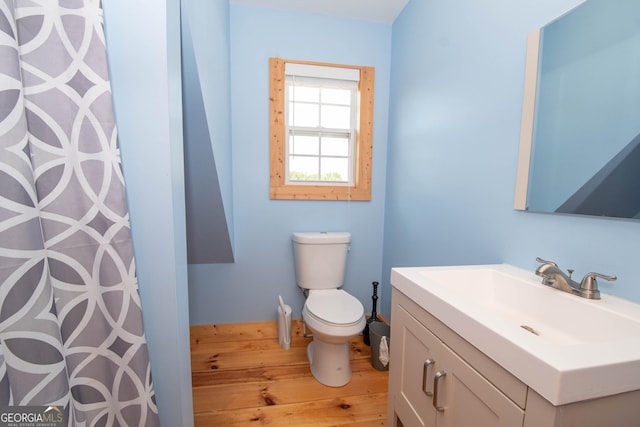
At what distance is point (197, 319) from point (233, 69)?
1.94 meters

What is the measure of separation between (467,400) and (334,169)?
1.73 metres

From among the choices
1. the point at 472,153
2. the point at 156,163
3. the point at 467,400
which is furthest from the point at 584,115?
the point at 156,163

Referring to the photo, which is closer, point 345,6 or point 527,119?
point 527,119

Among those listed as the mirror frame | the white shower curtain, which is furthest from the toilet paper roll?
the mirror frame

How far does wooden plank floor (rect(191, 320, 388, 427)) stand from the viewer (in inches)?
52.5

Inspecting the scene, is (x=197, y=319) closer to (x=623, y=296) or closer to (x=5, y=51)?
(x=5, y=51)

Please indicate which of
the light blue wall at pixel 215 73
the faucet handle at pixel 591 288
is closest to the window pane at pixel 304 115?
the light blue wall at pixel 215 73

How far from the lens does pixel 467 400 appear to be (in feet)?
2.13

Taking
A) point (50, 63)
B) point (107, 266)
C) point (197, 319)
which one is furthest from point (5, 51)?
point (197, 319)

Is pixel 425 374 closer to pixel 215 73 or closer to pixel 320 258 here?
pixel 320 258

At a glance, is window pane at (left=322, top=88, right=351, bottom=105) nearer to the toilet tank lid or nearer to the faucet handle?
the toilet tank lid

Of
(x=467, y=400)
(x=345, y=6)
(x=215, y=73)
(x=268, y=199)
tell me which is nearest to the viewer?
(x=467, y=400)

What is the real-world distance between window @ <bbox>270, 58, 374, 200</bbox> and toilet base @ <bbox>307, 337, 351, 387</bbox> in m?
1.07

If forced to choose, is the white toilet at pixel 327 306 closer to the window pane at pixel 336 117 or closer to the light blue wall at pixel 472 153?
the light blue wall at pixel 472 153
